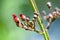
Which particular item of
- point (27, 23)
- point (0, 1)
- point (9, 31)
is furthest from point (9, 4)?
point (27, 23)

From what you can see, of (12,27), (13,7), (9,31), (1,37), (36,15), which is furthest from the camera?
(13,7)

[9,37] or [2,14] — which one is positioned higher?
[2,14]

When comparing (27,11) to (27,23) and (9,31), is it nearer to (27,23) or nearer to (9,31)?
(9,31)

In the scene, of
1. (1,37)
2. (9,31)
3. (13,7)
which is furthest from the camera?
(13,7)

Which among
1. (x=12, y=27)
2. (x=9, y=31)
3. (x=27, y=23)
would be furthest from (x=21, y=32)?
(x=27, y=23)

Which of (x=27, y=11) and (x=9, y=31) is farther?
(x=27, y=11)

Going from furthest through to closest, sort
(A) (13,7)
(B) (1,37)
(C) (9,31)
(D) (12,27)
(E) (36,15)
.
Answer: (A) (13,7), (D) (12,27), (C) (9,31), (B) (1,37), (E) (36,15)

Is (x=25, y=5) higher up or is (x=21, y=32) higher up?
(x=25, y=5)

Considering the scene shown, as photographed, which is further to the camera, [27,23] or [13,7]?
[13,7]

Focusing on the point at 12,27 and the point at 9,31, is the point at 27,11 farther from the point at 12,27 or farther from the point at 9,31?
the point at 9,31
